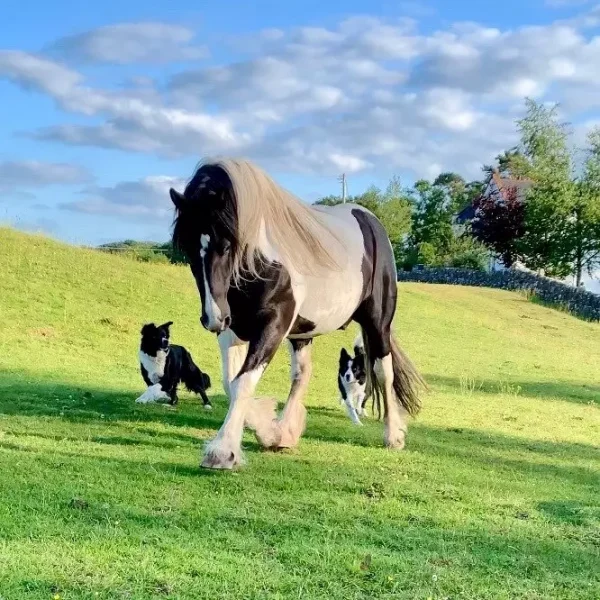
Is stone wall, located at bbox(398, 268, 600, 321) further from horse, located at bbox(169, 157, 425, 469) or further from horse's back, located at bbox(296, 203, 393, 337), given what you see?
horse, located at bbox(169, 157, 425, 469)

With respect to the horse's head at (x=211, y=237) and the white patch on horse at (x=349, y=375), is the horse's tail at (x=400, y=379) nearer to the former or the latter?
the white patch on horse at (x=349, y=375)

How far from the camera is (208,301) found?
18.3 feet

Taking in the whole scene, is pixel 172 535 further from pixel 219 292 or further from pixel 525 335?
pixel 525 335

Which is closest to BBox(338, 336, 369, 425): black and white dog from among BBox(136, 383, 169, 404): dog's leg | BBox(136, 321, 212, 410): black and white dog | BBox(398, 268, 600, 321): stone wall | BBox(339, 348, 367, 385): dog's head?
BBox(339, 348, 367, 385): dog's head

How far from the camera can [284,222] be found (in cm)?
612

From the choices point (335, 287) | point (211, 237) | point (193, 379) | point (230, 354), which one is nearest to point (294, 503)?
point (230, 354)

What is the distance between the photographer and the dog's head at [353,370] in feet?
34.8

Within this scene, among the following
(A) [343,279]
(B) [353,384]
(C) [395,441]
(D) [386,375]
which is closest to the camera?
(A) [343,279]

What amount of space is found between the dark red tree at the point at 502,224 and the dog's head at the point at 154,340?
4090 centimetres

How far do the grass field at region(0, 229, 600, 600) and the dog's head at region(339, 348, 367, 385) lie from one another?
1.83 feet

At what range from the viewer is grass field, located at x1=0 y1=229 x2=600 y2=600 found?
370 centimetres

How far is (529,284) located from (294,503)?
36445 millimetres

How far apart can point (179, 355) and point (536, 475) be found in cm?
510

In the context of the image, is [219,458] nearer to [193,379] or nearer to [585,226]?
[193,379]
